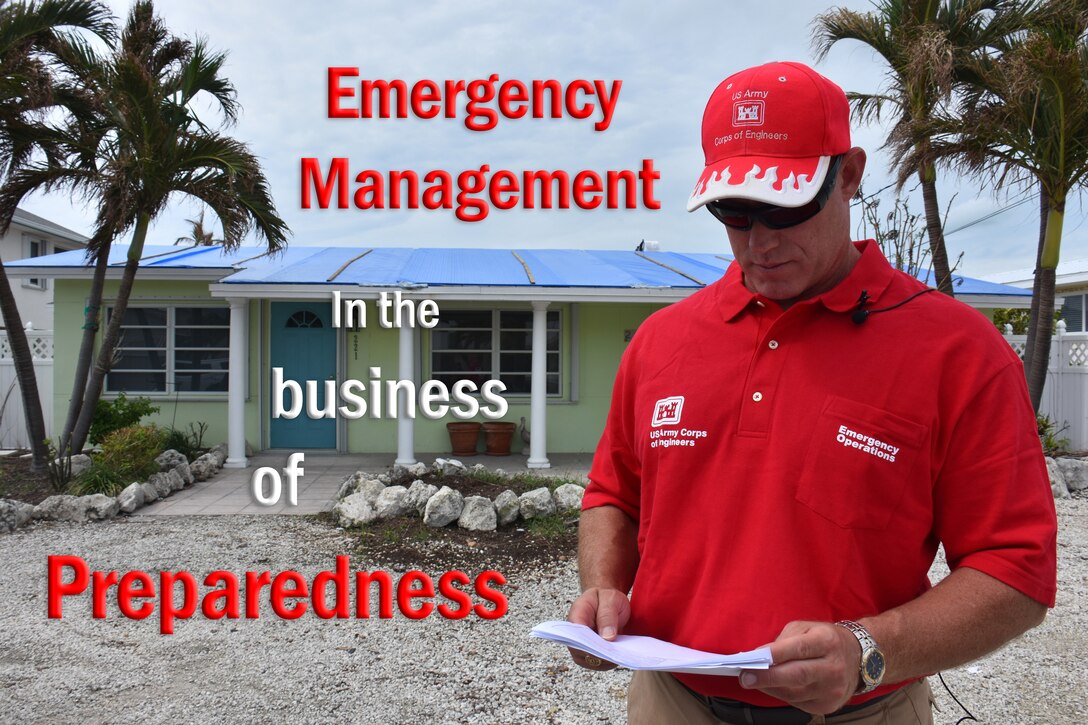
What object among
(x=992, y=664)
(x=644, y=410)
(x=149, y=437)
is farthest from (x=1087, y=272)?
(x=644, y=410)

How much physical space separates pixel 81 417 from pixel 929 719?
964 cm

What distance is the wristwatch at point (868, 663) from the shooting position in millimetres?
1121

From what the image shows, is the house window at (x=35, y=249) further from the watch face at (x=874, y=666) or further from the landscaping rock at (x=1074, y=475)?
the watch face at (x=874, y=666)

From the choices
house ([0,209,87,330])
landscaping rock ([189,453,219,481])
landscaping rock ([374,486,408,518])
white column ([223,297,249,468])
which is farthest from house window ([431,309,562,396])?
house ([0,209,87,330])

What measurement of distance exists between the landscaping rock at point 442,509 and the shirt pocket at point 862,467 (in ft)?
18.3

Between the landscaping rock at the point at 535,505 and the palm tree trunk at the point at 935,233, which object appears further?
the palm tree trunk at the point at 935,233

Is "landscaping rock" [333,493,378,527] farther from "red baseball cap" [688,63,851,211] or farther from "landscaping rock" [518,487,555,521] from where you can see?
"red baseball cap" [688,63,851,211]

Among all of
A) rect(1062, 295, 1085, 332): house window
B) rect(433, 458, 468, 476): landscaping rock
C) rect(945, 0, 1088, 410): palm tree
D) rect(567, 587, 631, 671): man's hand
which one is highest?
rect(945, 0, 1088, 410): palm tree

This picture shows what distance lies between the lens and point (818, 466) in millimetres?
1243

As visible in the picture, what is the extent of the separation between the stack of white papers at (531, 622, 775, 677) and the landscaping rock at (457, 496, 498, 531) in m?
5.20

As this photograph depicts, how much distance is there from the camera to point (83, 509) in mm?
7145

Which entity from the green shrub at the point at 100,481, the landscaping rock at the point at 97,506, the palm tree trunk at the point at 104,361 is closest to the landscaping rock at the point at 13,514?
the landscaping rock at the point at 97,506

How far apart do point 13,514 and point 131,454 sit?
5.04ft

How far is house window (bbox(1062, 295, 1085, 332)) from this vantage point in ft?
62.6
